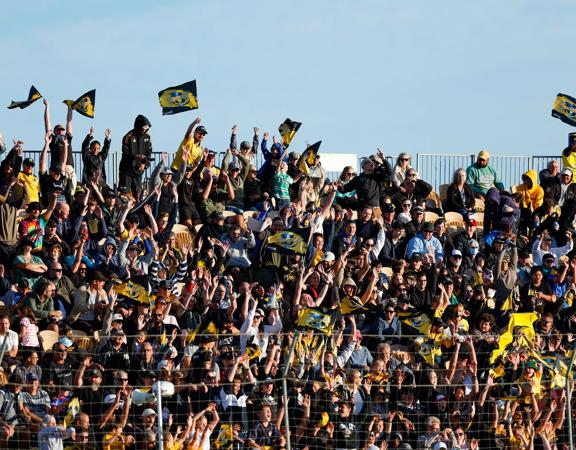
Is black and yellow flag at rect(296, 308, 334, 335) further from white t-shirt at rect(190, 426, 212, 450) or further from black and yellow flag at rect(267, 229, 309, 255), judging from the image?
white t-shirt at rect(190, 426, 212, 450)

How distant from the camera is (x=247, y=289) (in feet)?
61.1

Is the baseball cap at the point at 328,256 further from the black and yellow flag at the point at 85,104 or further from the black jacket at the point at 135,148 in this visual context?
the black and yellow flag at the point at 85,104

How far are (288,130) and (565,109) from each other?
516cm

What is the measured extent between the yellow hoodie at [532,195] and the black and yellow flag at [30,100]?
8003mm

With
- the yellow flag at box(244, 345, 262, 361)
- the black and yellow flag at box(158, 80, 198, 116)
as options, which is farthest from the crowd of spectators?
the black and yellow flag at box(158, 80, 198, 116)

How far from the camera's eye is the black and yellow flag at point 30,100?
72.4 ft

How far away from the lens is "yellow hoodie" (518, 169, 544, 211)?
2427 centimetres

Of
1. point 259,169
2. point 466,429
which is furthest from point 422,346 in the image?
point 259,169

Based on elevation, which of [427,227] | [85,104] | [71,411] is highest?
[85,104]

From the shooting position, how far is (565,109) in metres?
26.2

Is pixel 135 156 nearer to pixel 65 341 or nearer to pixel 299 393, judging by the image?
pixel 65 341

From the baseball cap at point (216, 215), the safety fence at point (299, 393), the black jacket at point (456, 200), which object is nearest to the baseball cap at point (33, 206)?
the baseball cap at point (216, 215)

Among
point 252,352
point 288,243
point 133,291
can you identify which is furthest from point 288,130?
point 252,352

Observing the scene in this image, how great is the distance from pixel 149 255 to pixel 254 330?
2.52 m
